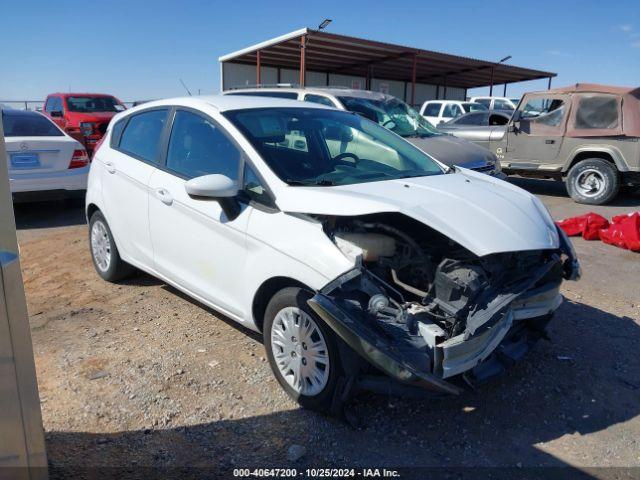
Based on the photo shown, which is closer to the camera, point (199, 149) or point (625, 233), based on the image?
point (199, 149)

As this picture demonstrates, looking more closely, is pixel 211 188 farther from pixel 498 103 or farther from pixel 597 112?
pixel 498 103

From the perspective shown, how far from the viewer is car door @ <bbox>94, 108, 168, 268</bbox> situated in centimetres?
422

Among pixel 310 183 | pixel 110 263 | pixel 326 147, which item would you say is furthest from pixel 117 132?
pixel 310 183

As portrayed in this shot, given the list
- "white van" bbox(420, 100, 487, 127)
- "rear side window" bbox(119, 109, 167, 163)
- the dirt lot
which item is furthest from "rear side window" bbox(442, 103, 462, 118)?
"rear side window" bbox(119, 109, 167, 163)

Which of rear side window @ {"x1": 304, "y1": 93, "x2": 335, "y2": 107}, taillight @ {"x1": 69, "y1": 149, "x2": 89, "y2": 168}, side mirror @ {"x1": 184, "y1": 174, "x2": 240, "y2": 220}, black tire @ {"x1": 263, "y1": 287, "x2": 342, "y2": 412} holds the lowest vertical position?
black tire @ {"x1": 263, "y1": 287, "x2": 342, "y2": 412}

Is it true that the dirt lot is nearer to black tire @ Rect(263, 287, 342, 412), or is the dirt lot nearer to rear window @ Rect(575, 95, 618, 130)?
black tire @ Rect(263, 287, 342, 412)

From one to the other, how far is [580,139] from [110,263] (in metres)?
8.22

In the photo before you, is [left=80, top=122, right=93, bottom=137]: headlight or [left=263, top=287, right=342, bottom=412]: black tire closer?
[left=263, top=287, right=342, bottom=412]: black tire

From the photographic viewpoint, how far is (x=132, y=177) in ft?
14.2

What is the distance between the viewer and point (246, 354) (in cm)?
375

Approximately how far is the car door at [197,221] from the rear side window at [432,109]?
16.3 meters

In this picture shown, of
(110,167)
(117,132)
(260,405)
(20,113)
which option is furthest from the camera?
(20,113)

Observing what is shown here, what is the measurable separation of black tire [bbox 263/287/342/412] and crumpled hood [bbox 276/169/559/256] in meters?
0.49

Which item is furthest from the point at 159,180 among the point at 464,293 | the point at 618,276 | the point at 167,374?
the point at 618,276
